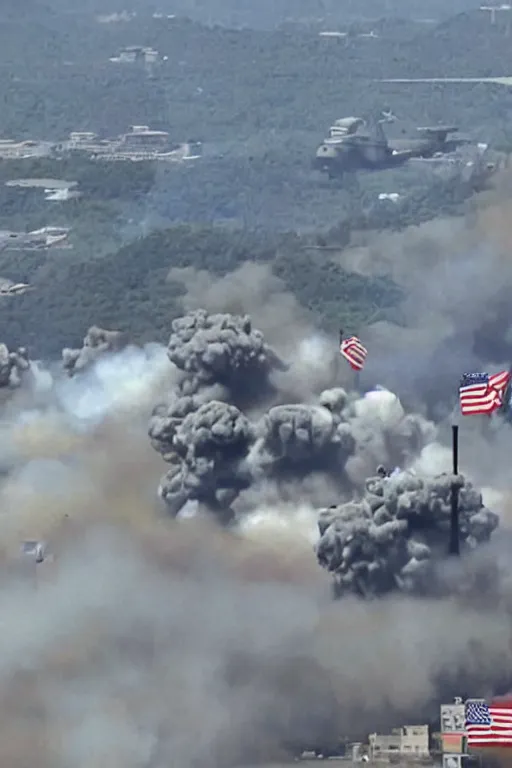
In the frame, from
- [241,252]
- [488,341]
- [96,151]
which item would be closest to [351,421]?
[488,341]

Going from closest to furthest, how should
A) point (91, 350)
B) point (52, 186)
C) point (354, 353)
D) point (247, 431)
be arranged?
point (247, 431) → point (354, 353) → point (91, 350) → point (52, 186)

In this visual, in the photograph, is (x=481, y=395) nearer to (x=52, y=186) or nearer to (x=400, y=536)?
(x=400, y=536)

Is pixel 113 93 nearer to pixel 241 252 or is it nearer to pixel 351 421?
pixel 241 252

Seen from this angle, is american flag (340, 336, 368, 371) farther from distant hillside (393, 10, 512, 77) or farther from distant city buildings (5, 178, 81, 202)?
distant hillside (393, 10, 512, 77)

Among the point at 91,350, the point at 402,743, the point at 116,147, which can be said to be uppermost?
the point at 116,147

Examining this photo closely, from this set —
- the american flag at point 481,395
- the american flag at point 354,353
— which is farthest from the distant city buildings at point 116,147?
the american flag at point 481,395

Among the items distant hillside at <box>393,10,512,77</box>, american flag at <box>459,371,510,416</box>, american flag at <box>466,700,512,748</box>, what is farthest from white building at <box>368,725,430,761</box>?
distant hillside at <box>393,10,512,77</box>

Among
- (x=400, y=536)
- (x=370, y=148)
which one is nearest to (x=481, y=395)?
(x=400, y=536)

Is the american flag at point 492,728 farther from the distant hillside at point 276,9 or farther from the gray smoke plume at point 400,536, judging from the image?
the distant hillside at point 276,9
